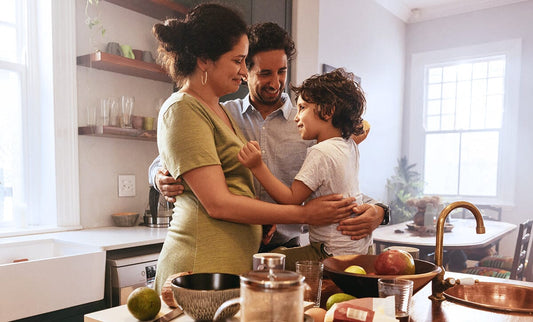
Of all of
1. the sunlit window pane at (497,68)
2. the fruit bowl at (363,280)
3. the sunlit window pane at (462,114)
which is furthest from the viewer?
the sunlit window pane at (462,114)

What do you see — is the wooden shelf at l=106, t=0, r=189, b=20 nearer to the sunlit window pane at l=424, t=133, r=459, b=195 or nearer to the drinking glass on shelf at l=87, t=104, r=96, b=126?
the drinking glass on shelf at l=87, t=104, r=96, b=126

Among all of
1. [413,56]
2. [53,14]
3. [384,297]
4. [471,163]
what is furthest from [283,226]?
[413,56]

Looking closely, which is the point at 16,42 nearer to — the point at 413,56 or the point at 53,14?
the point at 53,14

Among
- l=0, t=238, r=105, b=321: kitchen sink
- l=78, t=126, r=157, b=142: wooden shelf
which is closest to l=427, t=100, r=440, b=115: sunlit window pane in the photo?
l=78, t=126, r=157, b=142: wooden shelf

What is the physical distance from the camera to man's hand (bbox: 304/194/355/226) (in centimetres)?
140

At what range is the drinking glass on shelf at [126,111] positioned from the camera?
2.90 meters

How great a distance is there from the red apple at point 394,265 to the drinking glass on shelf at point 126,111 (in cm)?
219

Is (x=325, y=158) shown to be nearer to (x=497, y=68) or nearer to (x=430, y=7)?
(x=497, y=68)

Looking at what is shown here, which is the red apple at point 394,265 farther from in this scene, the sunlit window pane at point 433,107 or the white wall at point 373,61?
the sunlit window pane at point 433,107

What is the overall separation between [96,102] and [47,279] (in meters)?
1.30

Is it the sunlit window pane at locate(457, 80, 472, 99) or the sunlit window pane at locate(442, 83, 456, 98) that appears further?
the sunlit window pane at locate(442, 83, 456, 98)

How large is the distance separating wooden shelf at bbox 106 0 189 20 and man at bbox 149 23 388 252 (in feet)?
4.84

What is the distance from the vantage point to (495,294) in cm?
134

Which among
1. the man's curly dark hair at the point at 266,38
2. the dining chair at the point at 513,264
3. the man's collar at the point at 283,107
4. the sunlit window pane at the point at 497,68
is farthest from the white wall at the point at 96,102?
the sunlit window pane at the point at 497,68
